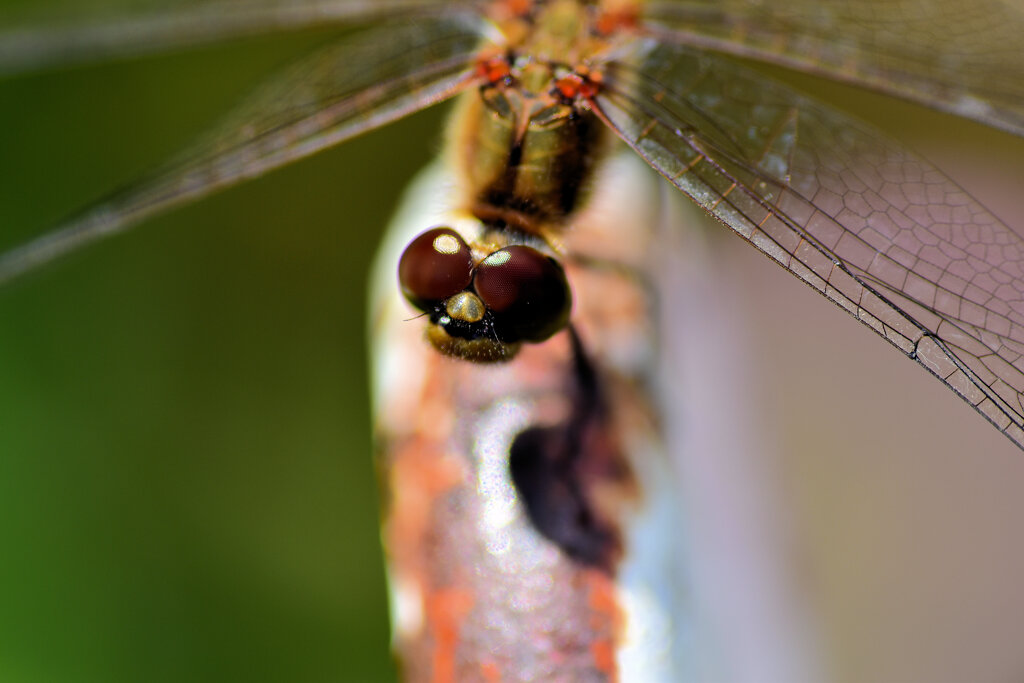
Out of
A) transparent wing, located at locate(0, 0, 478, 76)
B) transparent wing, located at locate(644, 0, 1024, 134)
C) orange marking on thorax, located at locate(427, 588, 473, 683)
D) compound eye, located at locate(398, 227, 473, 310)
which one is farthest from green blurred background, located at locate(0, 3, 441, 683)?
transparent wing, located at locate(644, 0, 1024, 134)

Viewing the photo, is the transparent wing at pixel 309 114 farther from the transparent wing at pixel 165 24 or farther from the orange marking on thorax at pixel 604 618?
the orange marking on thorax at pixel 604 618

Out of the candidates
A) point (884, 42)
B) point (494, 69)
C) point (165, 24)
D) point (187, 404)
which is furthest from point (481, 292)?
point (187, 404)

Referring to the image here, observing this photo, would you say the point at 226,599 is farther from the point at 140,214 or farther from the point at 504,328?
the point at 504,328

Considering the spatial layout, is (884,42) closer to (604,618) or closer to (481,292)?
(481,292)

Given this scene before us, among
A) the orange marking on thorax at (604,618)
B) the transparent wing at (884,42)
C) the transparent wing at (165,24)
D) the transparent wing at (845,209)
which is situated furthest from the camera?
the transparent wing at (165,24)

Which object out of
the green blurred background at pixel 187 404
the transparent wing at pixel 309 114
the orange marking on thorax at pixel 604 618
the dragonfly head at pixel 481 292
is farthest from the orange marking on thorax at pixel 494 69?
the green blurred background at pixel 187 404

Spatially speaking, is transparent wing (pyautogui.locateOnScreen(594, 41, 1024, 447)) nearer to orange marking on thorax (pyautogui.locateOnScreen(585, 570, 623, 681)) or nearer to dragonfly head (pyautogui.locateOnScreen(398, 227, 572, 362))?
dragonfly head (pyautogui.locateOnScreen(398, 227, 572, 362))
